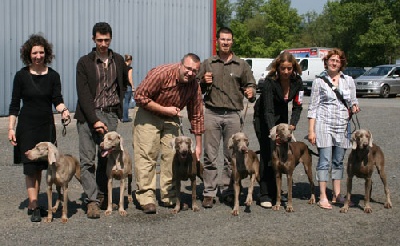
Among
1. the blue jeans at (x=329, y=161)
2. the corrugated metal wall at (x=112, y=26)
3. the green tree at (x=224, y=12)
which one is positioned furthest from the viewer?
the green tree at (x=224, y=12)

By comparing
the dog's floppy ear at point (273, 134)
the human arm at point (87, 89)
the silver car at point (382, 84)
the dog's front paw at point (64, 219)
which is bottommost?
the dog's front paw at point (64, 219)

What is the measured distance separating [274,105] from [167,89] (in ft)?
4.46

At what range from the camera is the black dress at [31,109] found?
6.38m

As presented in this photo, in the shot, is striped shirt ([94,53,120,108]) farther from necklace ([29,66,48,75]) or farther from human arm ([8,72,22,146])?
human arm ([8,72,22,146])

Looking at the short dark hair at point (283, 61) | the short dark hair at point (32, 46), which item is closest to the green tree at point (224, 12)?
the short dark hair at point (283, 61)

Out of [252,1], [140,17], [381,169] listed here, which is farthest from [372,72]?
[252,1]

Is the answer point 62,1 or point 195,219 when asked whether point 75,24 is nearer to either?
point 62,1

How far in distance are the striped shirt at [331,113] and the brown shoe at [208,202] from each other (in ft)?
4.86

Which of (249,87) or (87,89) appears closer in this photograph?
(87,89)

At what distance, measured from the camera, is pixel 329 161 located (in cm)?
719

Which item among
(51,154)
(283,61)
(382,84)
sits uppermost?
(382,84)

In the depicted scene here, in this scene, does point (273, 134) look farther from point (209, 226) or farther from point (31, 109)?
point (31, 109)

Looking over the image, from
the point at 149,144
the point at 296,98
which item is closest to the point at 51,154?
the point at 149,144

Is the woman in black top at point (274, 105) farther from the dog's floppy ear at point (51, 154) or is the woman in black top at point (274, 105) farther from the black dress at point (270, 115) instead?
the dog's floppy ear at point (51, 154)
